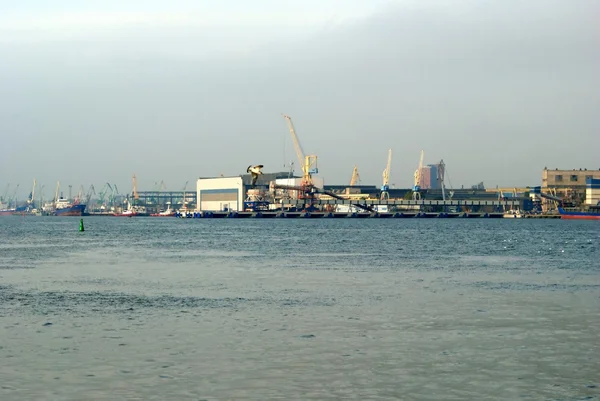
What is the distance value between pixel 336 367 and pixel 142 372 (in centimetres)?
471

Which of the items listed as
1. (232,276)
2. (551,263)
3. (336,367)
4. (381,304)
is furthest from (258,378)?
(551,263)

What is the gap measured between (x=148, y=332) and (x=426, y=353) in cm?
883

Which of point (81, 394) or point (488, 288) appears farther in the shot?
point (488, 288)

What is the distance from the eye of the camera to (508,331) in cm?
2641

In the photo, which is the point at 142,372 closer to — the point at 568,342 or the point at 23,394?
the point at 23,394

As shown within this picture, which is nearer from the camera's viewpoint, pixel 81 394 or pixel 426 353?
pixel 81 394

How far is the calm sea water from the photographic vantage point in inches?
731

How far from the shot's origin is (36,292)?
3803cm

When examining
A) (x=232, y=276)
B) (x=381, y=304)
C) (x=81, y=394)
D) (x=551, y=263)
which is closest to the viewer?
(x=81, y=394)

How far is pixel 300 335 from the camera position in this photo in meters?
25.5

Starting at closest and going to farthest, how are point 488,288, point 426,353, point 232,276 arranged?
point 426,353
point 488,288
point 232,276

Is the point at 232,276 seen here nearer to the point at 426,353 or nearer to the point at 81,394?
the point at 426,353

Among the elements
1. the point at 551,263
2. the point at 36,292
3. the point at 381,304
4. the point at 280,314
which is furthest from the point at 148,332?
the point at 551,263

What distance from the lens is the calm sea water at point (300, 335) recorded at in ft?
61.0
